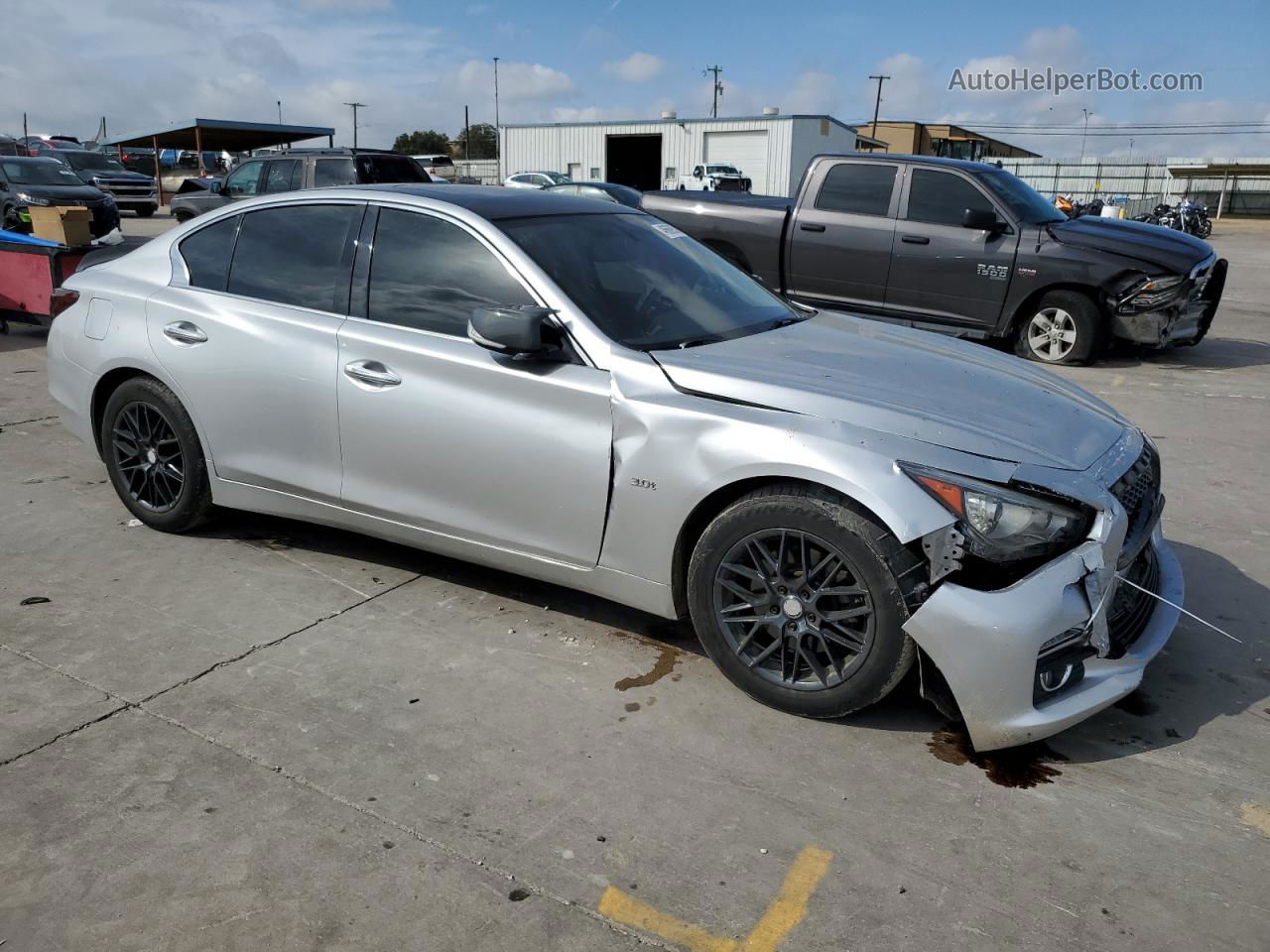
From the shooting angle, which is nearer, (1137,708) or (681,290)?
(1137,708)

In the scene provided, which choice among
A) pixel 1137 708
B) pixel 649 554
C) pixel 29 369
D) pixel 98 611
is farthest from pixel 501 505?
pixel 29 369

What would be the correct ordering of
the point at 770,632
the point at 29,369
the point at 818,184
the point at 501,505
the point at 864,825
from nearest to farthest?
the point at 864,825 < the point at 770,632 < the point at 501,505 < the point at 29,369 < the point at 818,184

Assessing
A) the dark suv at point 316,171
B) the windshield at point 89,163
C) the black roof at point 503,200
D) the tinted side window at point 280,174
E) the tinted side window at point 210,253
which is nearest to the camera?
the black roof at point 503,200

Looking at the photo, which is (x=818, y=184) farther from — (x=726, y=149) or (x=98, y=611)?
(x=726, y=149)

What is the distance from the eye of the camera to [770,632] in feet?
10.9

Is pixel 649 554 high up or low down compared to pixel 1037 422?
down

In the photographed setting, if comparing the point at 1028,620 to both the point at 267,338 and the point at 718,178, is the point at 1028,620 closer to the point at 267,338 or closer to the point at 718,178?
the point at 267,338

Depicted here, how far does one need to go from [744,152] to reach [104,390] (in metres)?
45.1

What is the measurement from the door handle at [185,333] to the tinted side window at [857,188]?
23.3 feet

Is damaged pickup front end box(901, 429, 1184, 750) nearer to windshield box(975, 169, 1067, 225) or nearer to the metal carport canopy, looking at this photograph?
windshield box(975, 169, 1067, 225)

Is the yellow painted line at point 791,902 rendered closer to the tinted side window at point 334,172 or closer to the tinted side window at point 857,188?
the tinted side window at point 857,188

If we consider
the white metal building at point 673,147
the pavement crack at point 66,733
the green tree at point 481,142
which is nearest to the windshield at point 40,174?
the pavement crack at point 66,733

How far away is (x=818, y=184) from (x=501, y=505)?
24.7 ft

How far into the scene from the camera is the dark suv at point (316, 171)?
14172mm
